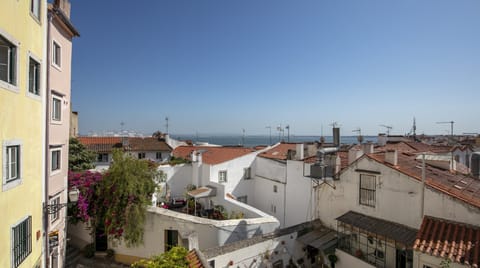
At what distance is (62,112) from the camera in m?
13.6

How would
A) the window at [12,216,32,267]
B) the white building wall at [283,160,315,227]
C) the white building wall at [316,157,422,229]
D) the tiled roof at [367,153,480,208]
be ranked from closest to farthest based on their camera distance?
the window at [12,216,32,267] → the tiled roof at [367,153,480,208] → the white building wall at [316,157,422,229] → the white building wall at [283,160,315,227]

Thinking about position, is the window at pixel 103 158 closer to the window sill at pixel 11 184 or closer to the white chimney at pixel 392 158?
the window sill at pixel 11 184

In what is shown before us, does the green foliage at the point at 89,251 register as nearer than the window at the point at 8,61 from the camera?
No

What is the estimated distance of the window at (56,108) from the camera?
12.7 meters

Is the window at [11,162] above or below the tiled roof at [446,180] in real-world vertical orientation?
above

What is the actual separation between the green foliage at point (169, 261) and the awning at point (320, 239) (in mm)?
9049

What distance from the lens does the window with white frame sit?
1298 cm

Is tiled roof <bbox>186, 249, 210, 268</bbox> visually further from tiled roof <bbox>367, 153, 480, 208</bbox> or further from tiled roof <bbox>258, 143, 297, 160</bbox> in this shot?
tiled roof <bbox>258, 143, 297, 160</bbox>

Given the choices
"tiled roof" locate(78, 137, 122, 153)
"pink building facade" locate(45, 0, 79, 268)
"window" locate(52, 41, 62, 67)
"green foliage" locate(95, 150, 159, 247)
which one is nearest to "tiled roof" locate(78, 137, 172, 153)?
"tiled roof" locate(78, 137, 122, 153)

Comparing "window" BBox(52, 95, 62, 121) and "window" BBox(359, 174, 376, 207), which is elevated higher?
"window" BBox(52, 95, 62, 121)

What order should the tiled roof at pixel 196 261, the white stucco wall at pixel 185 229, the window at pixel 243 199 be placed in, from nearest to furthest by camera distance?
the tiled roof at pixel 196 261 → the white stucco wall at pixel 185 229 → the window at pixel 243 199

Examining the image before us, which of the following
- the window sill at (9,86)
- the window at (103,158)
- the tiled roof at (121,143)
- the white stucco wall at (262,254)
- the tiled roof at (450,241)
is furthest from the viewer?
the tiled roof at (121,143)

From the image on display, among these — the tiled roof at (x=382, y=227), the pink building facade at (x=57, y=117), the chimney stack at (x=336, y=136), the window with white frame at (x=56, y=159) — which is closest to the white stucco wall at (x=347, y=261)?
the tiled roof at (x=382, y=227)

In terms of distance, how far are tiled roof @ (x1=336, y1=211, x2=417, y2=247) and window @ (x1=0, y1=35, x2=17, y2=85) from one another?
53.1 ft
